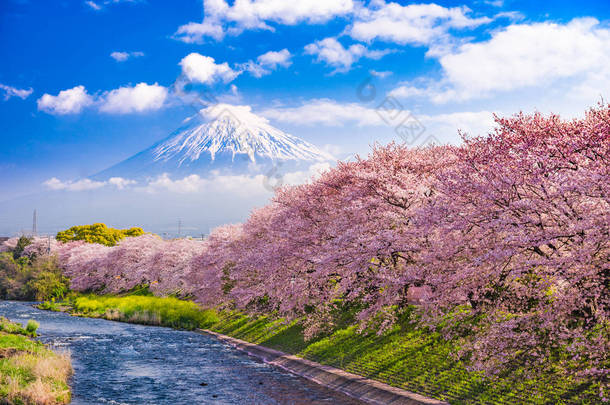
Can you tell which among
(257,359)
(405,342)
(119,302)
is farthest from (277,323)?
(119,302)

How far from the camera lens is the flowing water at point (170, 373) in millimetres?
23469

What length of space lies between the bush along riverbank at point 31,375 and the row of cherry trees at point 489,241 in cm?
1362

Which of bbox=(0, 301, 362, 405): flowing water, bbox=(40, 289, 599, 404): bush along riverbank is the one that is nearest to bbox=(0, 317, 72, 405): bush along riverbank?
bbox=(0, 301, 362, 405): flowing water

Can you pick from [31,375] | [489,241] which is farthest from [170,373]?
[489,241]

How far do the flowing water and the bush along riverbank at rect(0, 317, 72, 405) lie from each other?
2.98ft

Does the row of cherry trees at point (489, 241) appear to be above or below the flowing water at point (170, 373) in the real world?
above

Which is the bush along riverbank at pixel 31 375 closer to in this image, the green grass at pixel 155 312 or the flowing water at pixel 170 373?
the flowing water at pixel 170 373

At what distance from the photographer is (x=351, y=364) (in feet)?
Result: 87.0

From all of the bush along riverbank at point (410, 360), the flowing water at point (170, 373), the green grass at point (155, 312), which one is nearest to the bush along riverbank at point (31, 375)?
the flowing water at point (170, 373)

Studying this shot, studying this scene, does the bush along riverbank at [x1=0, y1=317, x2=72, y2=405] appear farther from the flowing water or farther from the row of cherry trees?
the row of cherry trees

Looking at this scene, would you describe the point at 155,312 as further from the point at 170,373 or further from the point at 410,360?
the point at 410,360

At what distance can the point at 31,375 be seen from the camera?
24.2 m

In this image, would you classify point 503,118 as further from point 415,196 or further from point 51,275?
point 51,275

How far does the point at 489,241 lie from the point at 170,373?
63.7 feet
